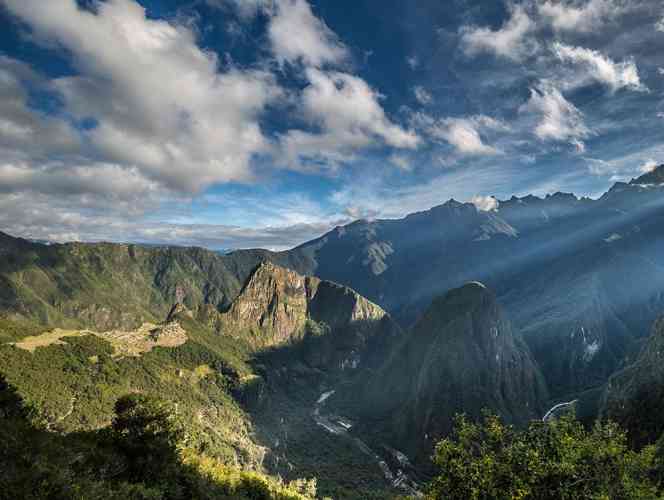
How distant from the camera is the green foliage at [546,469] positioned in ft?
67.3

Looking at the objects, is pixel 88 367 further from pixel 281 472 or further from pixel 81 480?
pixel 81 480

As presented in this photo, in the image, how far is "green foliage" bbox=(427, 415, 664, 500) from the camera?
67.3 ft

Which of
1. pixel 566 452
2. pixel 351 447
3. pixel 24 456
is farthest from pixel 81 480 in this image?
pixel 351 447

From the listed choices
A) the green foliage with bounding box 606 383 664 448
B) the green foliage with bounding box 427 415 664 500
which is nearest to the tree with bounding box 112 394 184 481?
the green foliage with bounding box 427 415 664 500

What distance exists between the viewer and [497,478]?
2170cm

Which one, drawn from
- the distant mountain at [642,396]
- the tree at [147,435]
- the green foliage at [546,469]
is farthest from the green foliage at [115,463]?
the distant mountain at [642,396]

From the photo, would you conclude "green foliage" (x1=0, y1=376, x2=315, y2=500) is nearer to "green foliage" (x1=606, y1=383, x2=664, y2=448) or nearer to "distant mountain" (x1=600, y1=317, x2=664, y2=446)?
"green foliage" (x1=606, y1=383, x2=664, y2=448)

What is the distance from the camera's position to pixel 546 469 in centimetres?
2094

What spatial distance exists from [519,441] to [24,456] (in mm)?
29307

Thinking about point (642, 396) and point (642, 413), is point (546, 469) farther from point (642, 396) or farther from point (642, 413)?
point (642, 396)

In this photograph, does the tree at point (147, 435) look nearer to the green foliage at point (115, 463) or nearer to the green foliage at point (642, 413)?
the green foliage at point (115, 463)

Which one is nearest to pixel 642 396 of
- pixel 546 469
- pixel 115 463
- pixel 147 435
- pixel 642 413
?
pixel 642 413

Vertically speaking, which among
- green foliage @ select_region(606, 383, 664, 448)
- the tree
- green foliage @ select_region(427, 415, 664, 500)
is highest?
green foliage @ select_region(427, 415, 664, 500)

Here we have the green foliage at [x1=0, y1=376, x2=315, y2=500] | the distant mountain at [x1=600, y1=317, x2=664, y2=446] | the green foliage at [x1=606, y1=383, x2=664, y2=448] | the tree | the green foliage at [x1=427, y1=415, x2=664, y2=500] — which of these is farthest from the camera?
the distant mountain at [x1=600, y1=317, x2=664, y2=446]
